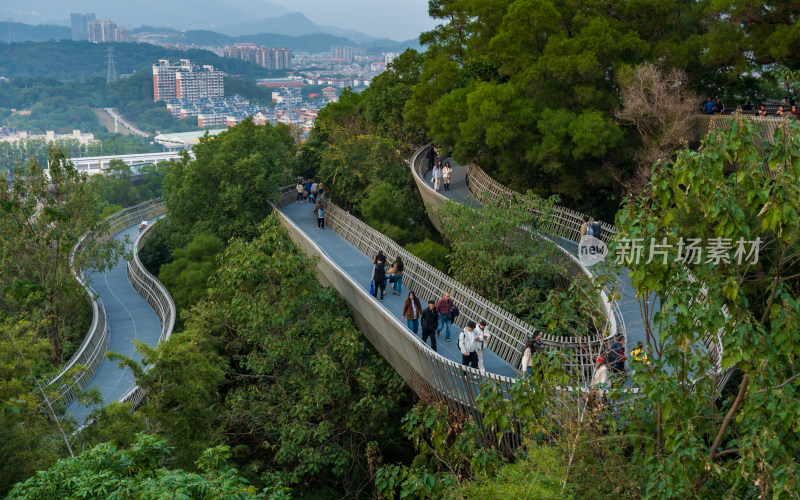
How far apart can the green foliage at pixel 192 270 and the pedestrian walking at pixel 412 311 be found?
9649 millimetres

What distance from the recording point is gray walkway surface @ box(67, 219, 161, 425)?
16.4 meters

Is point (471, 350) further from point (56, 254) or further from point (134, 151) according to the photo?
point (134, 151)

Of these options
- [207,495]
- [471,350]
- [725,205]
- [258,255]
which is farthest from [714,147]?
[258,255]

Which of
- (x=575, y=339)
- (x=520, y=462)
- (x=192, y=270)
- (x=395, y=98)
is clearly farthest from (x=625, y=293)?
(x=395, y=98)

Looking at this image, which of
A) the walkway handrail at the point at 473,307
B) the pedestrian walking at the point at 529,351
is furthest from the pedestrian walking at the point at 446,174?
the pedestrian walking at the point at 529,351

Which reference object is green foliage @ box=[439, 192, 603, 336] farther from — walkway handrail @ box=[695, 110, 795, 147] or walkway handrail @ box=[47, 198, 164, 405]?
walkway handrail @ box=[47, 198, 164, 405]

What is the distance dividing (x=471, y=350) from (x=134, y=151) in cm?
14445

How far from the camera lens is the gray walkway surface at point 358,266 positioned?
13273 mm

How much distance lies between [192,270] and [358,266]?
21.3 feet

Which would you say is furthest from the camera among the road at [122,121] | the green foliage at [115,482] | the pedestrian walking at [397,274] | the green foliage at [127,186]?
the road at [122,121]

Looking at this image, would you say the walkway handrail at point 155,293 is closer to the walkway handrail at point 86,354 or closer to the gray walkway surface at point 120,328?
the gray walkway surface at point 120,328

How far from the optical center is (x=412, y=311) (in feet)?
46.3

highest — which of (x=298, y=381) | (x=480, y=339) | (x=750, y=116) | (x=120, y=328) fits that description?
(x=750, y=116)
